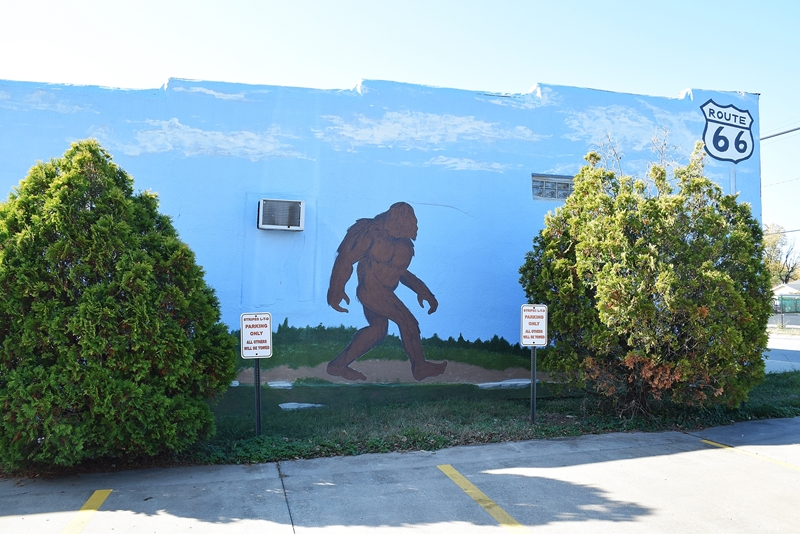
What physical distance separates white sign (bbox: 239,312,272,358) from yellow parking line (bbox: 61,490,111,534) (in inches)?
79.7

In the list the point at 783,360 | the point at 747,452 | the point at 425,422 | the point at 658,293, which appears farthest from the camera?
the point at 783,360

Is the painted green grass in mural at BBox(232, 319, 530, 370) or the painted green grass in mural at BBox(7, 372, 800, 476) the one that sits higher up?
the painted green grass in mural at BBox(232, 319, 530, 370)

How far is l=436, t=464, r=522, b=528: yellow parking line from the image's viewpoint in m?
4.88

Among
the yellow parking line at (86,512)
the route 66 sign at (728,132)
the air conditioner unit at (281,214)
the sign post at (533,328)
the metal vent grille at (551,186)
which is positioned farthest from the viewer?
the route 66 sign at (728,132)

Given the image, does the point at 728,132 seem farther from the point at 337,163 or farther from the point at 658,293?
the point at 337,163

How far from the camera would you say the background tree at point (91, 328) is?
18.5 ft

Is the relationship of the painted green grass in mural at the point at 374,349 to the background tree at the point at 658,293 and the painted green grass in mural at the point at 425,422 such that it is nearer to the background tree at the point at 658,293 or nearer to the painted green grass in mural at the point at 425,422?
the painted green grass in mural at the point at 425,422

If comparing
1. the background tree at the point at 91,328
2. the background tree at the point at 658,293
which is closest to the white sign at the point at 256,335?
the background tree at the point at 91,328

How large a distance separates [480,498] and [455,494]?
235 mm

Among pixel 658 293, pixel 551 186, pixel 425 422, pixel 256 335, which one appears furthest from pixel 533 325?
pixel 256 335

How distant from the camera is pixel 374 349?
9.27m

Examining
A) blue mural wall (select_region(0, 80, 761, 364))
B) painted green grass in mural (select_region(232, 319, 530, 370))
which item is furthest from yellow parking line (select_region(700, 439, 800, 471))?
blue mural wall (select_region(0, 80, 761, 364))

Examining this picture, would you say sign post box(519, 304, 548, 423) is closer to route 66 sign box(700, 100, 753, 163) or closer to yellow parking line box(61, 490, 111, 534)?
yellow parking line box(61, 490, 111, 534)

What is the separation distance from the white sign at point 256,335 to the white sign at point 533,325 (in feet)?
10.5
